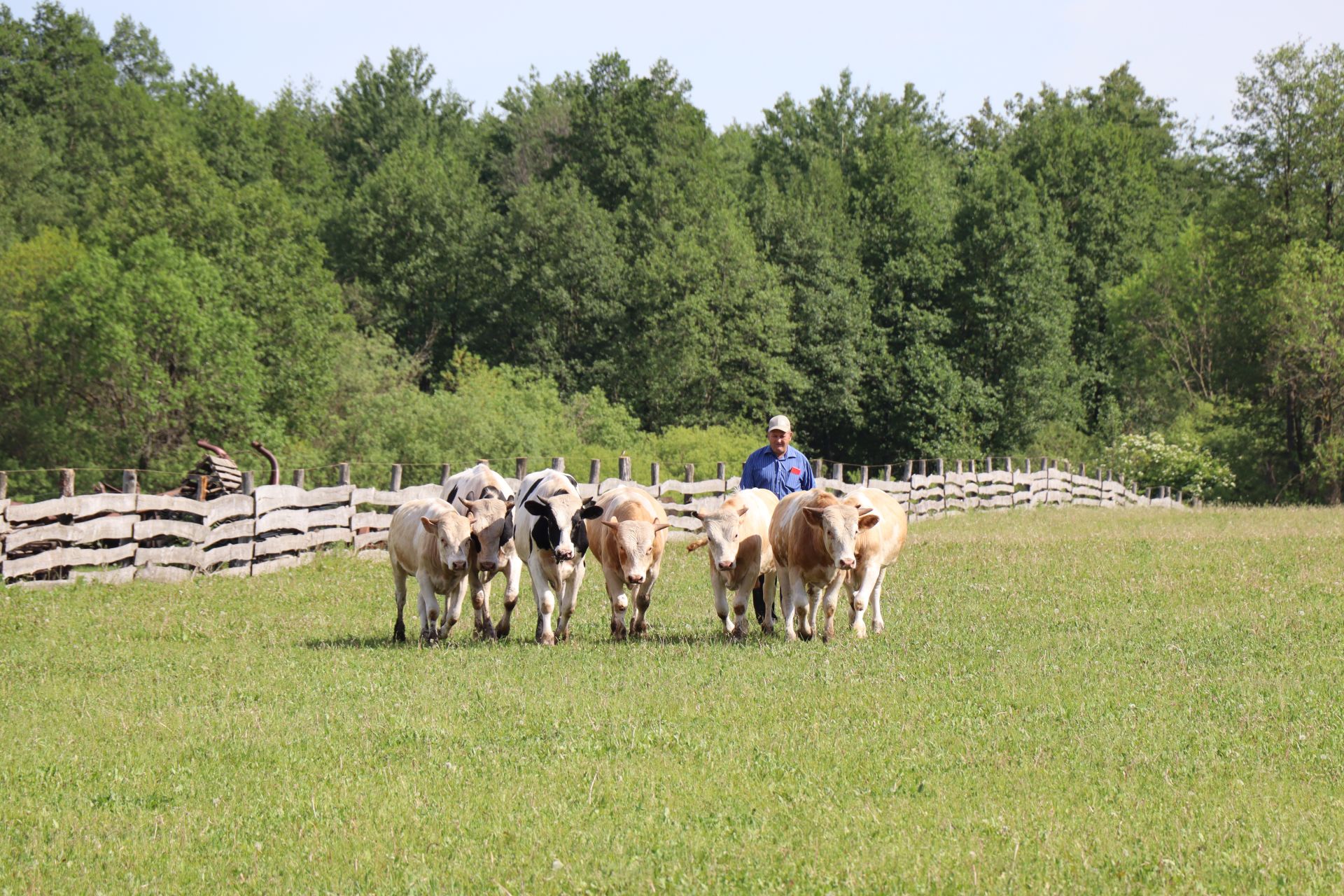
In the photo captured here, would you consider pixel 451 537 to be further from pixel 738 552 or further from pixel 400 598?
pixel 738 552

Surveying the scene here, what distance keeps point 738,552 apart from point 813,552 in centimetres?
87

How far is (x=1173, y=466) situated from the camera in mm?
51000

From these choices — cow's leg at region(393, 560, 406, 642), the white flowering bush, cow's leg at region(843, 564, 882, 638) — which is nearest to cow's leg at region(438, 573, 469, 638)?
cow's leg at region(393, 560, 406, 642)

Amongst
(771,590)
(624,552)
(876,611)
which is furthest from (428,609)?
(876,611)

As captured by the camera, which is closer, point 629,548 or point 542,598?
point 629,548

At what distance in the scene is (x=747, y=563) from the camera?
13.1m

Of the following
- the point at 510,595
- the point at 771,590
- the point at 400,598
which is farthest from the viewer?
the point at 771,590

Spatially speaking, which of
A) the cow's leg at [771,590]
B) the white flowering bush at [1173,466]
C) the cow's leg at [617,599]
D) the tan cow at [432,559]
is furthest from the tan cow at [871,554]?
the white flowering bush at [1173,466]

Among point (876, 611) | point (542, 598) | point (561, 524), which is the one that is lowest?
point (876, 611)

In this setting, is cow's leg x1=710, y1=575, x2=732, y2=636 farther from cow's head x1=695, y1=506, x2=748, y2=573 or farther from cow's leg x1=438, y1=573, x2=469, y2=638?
cow's leg x1=438, y1=573, x2=469, y2=638

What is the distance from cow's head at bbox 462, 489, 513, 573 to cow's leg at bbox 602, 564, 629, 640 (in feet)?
3.32

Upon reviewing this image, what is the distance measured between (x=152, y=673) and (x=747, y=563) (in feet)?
→ 17.9

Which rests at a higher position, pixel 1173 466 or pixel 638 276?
pixel 638 276

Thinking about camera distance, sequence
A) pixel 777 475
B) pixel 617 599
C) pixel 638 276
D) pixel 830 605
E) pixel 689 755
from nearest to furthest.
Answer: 1. pixel 689 755
2. pixel 830 605
3. pixel 617 599
4. pixel 777 475
5. pixel 638 276
